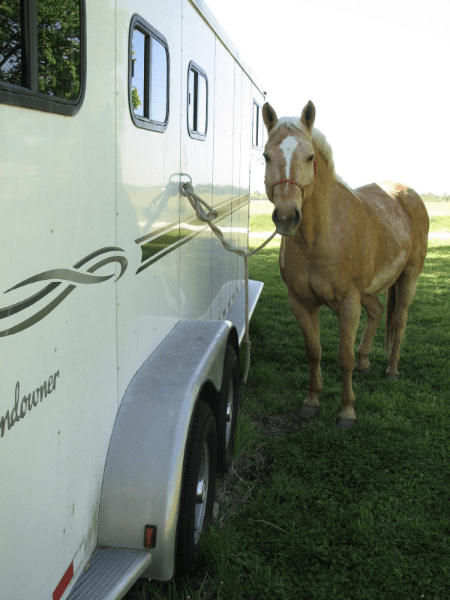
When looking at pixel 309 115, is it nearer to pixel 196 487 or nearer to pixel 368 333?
pixel 196 487

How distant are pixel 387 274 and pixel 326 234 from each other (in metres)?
1.07

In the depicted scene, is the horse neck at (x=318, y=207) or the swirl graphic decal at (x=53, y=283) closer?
the swirl graphic decal at (x=53, y=283)

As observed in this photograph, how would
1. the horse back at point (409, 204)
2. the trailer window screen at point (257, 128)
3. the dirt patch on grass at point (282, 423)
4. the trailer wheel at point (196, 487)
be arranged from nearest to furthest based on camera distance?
1. the trailer wheel at point (196, 487)
2. the dirt patch on grass at point (282, 423)
3. the horse back at point (409, 204)
4. the trailer window screen at point (257, 128)

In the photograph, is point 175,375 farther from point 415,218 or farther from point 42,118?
point 415,218

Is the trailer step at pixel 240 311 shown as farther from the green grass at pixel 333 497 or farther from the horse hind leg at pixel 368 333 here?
the horse hind leg at pixel 368 333

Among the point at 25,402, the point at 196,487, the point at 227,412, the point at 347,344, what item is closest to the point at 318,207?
the point at 347,344

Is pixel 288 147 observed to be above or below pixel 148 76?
below

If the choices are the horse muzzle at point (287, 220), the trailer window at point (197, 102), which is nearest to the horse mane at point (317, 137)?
the trailer window at point (197, 102)

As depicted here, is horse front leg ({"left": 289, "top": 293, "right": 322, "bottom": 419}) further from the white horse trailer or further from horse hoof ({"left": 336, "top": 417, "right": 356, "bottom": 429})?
the white horse trailer

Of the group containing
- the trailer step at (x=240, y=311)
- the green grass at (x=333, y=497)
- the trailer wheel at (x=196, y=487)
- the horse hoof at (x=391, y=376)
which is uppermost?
the trailer step at (x=240, y=311)

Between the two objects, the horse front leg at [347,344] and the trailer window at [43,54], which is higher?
the trailer window at [43,54]

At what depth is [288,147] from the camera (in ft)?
11.0

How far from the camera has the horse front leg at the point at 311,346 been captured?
445 centimetres

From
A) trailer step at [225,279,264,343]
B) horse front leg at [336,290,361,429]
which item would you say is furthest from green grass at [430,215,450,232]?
horse front leg at [336,290,361,429]
